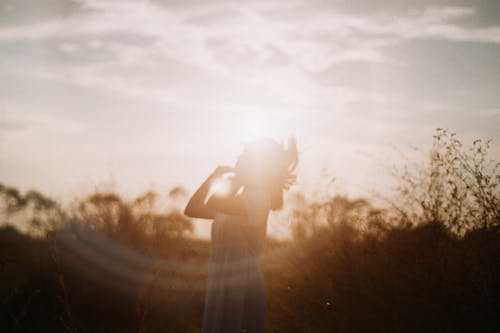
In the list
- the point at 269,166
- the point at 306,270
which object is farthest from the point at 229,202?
the point at 306,270

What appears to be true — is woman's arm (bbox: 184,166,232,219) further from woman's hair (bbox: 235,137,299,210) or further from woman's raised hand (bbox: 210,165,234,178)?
woman's hair (bbox: 235,137,299,210)

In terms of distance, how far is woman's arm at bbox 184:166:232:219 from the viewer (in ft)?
9.11

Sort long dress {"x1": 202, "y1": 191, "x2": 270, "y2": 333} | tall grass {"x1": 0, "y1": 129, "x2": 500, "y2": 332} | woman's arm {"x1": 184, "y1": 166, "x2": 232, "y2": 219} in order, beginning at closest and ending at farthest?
long dress {"x1": 202, "y1": 191, "x2": 270, "y2": 333} → woman's arm {"x1": 184, "y1": 166, "x2": 232, "y2": 219} → tall grass {"x1": 0, "y1": 129, "x2": 500, "y2": 332}

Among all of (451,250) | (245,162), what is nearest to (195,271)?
(451,250)

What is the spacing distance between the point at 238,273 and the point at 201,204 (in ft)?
1.90

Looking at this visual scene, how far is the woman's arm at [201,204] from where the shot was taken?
9.11ft

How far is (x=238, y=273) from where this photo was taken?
103 inches

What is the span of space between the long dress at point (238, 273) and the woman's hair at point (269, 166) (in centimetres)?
19

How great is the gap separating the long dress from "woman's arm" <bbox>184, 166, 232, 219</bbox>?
4.6 inches

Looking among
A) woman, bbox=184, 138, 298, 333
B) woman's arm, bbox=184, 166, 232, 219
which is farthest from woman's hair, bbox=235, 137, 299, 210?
woman's arm, bbox=184, 166, 232, 219

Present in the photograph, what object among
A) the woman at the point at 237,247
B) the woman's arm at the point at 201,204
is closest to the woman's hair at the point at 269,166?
the woman at the point at 237,247

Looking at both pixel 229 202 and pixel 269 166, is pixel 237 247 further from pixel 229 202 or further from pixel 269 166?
pixel 269 166

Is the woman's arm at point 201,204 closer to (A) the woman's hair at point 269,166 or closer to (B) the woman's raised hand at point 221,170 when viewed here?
(B) the woman's raised hand at point 221,170

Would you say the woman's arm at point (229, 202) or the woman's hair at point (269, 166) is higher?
the woman's hair at point (269, 166)
